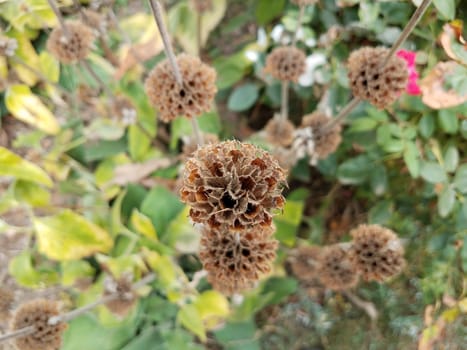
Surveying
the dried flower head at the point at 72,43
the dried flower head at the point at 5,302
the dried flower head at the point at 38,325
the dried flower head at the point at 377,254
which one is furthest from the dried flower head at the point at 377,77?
the dried flower head at the point at 5,302

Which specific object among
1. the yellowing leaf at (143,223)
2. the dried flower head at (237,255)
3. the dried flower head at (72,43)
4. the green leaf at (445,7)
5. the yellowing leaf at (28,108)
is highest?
the yellowing leaf at (28,108)

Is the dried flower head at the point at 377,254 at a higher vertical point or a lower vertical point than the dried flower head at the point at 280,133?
lower

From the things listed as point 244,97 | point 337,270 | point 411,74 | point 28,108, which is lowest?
point 337,270

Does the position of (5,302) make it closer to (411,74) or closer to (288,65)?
(288,65)

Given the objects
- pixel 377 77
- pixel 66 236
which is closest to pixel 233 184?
pixel 377 77

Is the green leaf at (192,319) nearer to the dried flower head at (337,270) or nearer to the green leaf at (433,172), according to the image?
the dried flower head at (337,270)
